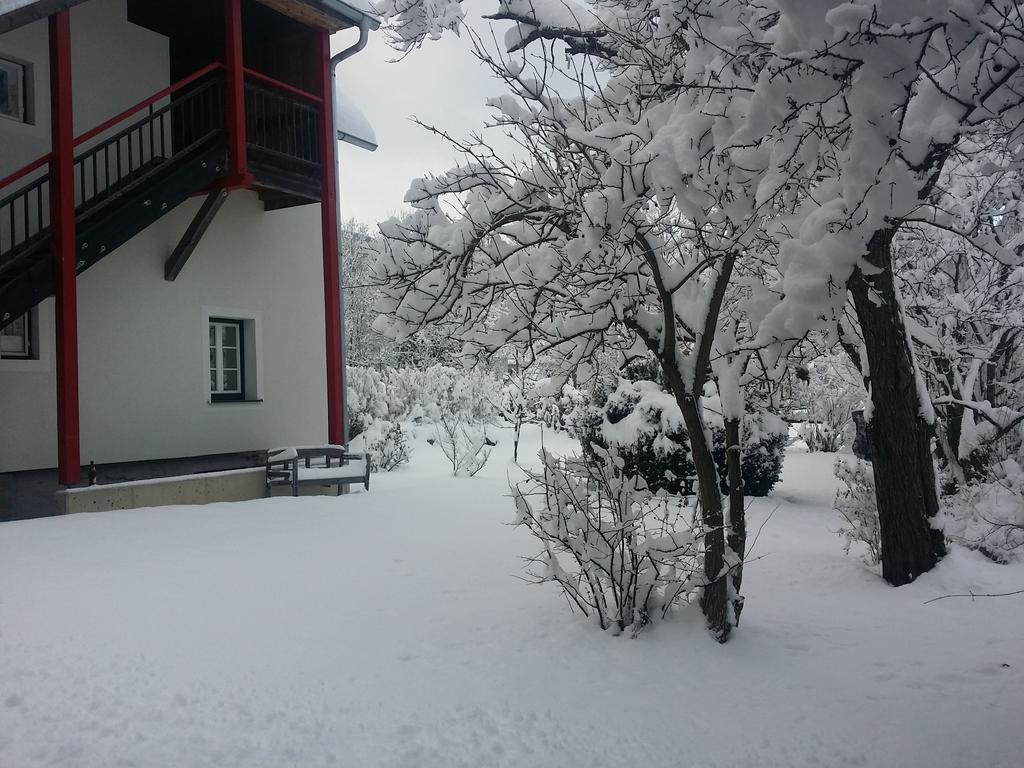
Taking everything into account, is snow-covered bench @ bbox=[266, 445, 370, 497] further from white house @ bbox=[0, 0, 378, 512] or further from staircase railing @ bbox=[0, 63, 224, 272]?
staircase railing @ bbox=[0, 63, 224, 272]

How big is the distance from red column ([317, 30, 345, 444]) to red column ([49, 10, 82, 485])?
3.26 m

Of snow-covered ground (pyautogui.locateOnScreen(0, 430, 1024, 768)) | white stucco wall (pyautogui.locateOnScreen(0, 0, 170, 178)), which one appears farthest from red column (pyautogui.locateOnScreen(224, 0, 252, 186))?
snow-covered ground (pyautogui.locateOnScreen(0, 430, 1024, 768))

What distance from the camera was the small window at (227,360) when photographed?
11.3 meters

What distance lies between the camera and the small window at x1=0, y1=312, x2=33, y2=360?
8883 mm

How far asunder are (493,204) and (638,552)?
227 cm

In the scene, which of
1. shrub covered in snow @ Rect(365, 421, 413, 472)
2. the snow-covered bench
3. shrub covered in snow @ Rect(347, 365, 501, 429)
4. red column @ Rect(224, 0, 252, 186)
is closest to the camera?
red column @ Rect(224, 0, 252, 186)

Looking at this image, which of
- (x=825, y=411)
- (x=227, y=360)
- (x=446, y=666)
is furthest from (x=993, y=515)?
(x=825, y=411)

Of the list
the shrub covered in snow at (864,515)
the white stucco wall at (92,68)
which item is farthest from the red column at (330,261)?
the shrub covered in snow at (864,515)

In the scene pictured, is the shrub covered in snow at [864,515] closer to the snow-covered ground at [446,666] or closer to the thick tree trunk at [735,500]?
the snow-covered ground at [446,666]

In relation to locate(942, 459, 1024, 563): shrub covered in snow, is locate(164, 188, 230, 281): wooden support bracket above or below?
above

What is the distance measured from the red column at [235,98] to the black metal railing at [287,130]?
1.70ft

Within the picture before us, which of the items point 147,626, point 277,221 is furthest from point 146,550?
point 277,221

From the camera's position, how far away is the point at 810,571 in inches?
277

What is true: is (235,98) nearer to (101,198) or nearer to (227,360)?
(101,198)
